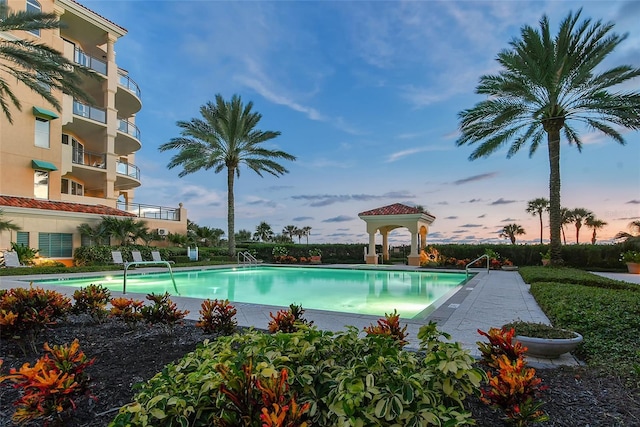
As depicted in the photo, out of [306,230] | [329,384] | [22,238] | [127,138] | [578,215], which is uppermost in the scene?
[127,138]

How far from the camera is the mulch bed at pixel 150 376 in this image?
2.57m

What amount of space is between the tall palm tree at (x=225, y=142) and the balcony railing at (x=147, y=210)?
16.0ft

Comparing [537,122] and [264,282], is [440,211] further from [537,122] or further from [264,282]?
[264,282]

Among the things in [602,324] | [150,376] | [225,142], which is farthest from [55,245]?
[602,324]

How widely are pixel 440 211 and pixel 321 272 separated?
13.6 m

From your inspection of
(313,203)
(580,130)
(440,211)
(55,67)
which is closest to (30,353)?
(55,67)

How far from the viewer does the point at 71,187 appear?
82.3 ft

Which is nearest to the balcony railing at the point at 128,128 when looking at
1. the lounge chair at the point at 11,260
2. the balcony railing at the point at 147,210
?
the balcony railing at the point at 147,210

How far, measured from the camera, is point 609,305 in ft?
19.1

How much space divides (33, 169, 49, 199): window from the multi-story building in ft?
0.17

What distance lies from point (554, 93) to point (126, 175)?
2766 centimetres

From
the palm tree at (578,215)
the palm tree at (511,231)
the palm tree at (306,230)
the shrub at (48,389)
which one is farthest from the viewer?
the palm tree at (306,230)

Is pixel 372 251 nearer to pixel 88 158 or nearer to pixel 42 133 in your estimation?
pixel 42 133

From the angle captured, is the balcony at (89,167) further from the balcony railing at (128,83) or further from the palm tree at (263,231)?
the palm tree at (263,231)
